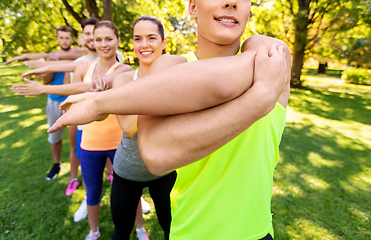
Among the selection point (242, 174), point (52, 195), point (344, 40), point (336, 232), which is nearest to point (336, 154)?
point (336, 232)

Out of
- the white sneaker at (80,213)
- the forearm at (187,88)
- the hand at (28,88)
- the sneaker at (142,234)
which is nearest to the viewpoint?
the forearm at (187,88)

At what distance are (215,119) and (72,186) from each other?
3.72m

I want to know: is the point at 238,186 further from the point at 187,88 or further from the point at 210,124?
the point at 187,88

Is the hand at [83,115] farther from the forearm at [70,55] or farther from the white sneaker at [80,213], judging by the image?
the forearm at [70,55]

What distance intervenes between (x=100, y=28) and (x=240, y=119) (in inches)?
91.7

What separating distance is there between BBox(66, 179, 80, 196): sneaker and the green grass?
9cm

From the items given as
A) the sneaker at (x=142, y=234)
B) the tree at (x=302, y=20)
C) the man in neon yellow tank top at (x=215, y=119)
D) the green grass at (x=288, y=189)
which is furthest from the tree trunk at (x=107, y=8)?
the tree at (x=302, y=20)

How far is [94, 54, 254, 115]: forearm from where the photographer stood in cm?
77

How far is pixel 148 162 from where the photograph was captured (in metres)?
0.88

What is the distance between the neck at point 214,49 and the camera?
1043 mm

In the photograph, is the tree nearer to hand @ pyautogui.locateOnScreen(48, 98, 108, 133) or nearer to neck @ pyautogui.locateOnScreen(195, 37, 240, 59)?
neck @ pyautogui.locateOnScreen(195, 37, 240, 59)

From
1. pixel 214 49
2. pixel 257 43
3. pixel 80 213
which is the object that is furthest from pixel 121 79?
pixel 80 213

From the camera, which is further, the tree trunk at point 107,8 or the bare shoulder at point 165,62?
the tree trunk at point 107,8

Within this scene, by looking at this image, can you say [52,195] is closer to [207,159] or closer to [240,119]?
[207,159]
